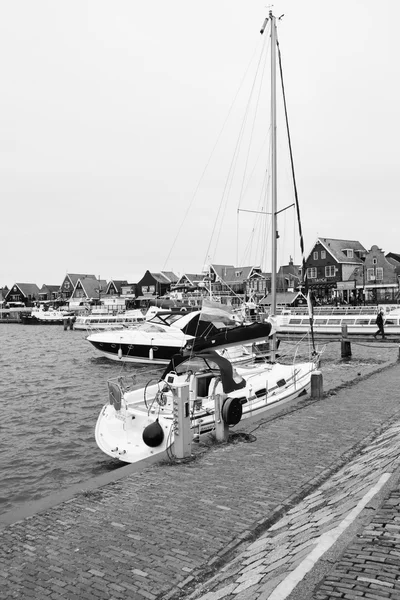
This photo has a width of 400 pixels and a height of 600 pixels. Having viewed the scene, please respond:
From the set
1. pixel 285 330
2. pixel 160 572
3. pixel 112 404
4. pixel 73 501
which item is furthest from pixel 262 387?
pixel 285 330

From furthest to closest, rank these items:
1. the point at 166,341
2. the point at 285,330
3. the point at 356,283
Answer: the point at 356,283
the point at 285,330
the point at 166,341

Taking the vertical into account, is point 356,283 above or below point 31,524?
above

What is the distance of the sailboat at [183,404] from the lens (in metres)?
10.8

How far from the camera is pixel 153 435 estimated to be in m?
11.3

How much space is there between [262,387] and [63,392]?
41.2 feet

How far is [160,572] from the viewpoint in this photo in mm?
5492

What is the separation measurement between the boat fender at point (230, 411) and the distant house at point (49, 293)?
144m

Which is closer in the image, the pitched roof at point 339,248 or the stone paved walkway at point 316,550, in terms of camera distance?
the stone paved walkway at point 316,550

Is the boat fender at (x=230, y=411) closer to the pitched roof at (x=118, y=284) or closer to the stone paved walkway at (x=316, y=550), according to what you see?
the stone paved walkway at (x=316, y=550)

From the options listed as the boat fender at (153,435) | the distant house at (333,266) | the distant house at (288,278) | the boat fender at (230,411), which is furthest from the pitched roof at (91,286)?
the boat fender at (230,411)

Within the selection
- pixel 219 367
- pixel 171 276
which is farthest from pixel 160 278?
pixel 219 367

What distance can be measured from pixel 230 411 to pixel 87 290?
130831mm

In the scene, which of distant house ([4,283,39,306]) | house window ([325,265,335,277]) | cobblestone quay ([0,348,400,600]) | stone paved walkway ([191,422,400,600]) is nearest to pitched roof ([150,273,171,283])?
distant house ([4,283,39,306])

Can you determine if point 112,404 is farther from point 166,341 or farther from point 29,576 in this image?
point 166,341
